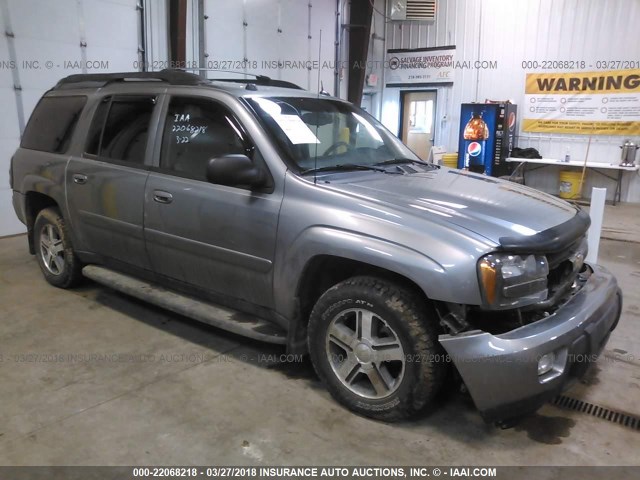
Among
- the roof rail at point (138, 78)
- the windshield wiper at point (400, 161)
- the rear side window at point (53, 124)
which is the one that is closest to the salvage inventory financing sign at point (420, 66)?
the windshield wiper at point (400, 161)

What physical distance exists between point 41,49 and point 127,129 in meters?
3.90

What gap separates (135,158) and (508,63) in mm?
9712

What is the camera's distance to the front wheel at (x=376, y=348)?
2369 millimetres

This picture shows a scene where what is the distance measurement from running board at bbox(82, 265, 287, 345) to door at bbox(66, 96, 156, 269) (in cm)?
13

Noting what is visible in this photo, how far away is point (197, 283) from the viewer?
3.26 meters

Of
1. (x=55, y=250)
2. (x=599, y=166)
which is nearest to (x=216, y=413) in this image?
(x=55, y=250)

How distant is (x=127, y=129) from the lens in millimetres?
3621

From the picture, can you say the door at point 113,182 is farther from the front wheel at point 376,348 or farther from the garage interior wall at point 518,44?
the garage interior wall at point 518,44

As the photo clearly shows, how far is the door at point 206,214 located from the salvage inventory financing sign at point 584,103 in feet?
30.2

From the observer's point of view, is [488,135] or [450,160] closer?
[488,135]

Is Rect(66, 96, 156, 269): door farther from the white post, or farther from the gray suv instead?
the white post

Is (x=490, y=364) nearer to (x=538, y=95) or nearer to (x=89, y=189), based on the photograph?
(x=89, y=189)

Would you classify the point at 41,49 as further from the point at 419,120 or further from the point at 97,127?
the point at 419,120

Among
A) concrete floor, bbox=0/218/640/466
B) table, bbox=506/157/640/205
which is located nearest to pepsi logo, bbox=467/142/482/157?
→ table, bbox=506/157/640/205
